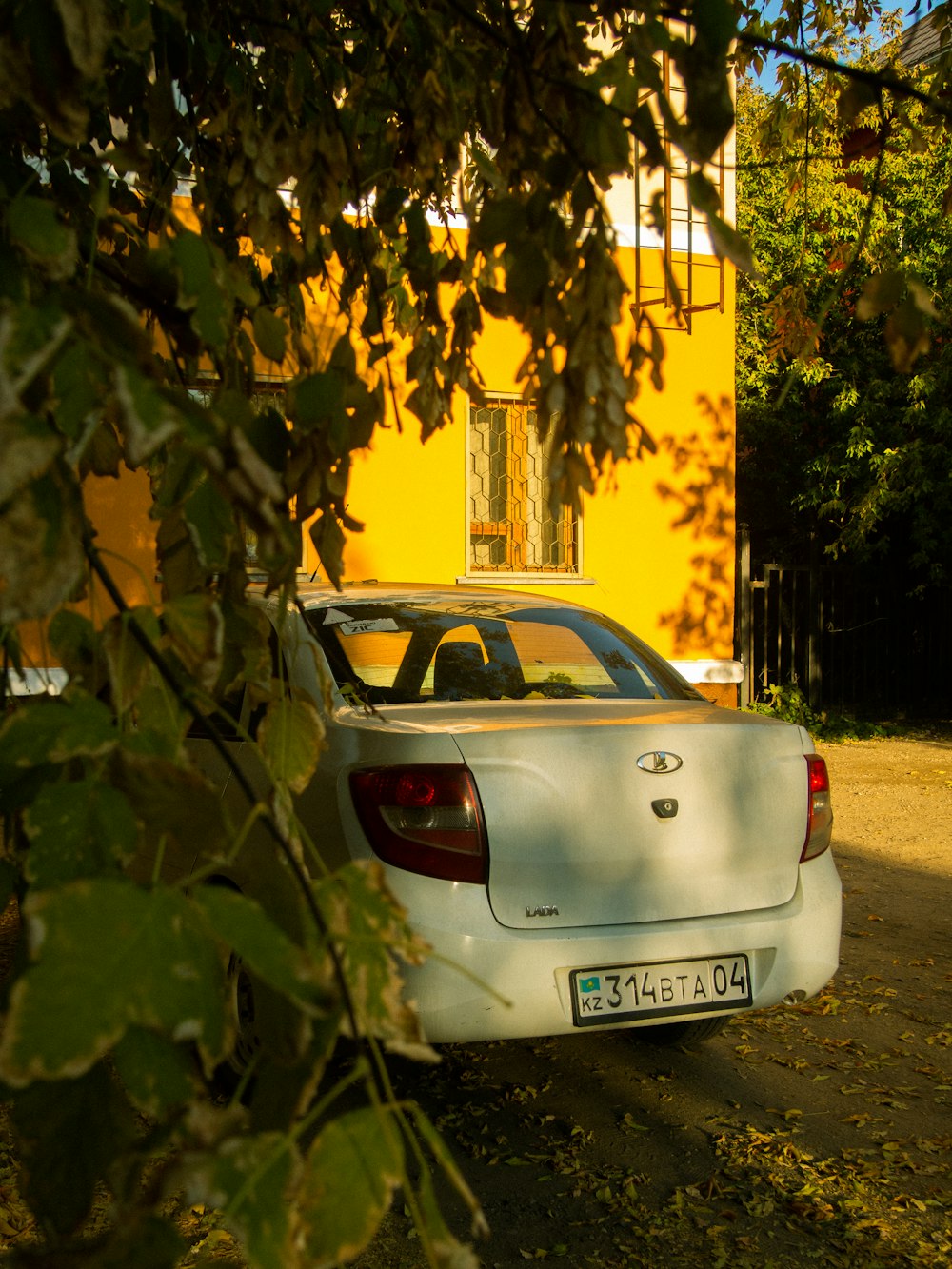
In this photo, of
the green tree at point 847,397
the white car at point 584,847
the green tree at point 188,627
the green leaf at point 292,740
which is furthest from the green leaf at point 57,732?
the green tree at point 847,397

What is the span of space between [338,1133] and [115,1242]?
0.57 ft

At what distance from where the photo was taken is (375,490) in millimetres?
10125

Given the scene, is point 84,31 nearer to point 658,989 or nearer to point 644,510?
point 658,989

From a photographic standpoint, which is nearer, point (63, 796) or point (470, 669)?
point (63, 796)

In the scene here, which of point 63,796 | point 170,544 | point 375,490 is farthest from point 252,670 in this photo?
point 375,490

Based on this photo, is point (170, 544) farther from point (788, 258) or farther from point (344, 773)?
point (788, 258)

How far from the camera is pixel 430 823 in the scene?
3.37 m

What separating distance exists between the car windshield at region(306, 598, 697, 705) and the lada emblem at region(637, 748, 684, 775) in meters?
0.67

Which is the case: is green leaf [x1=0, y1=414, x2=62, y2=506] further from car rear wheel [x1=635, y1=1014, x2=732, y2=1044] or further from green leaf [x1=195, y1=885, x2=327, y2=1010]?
car rear wheel [x1=635, y1=1014, x2=732, y2=1044]

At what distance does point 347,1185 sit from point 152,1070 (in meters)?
0.14

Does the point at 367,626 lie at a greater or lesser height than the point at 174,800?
lesser

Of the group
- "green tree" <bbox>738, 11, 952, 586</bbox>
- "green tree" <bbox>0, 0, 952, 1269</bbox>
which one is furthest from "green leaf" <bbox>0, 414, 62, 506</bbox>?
"green tree" <bbox>738, 11, 952, 586</bbox>

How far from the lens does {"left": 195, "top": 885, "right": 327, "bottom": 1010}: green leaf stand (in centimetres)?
78

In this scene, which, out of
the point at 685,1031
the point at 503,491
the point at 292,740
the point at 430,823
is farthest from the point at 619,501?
the point at 292,740
